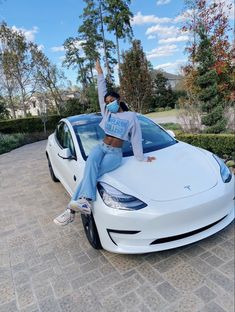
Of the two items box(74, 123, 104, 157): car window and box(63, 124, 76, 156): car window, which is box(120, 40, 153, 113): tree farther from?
box(74, 123, 104, 157): car window

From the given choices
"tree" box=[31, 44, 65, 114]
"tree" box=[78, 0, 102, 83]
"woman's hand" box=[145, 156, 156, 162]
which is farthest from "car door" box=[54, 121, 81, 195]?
"tree" box=[78, 0, 102, 83]

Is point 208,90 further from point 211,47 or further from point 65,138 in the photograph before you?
point 65,138

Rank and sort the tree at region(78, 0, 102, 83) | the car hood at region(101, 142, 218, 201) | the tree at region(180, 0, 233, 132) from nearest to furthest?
the car hood at region(101, 142, 218, 201) < the tree at region(180, 0, 233, 132) < the tree at region(78, 0, 102, 83)

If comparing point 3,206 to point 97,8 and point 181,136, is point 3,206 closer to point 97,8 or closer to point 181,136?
point 181,136

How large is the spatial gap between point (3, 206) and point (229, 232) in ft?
11.5

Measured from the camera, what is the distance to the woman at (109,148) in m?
2.31

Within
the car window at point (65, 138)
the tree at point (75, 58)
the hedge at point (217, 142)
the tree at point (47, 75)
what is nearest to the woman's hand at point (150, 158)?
the car window at point (65, 138)

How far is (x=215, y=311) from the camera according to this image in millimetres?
1686

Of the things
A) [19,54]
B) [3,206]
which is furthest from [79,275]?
[19,54]

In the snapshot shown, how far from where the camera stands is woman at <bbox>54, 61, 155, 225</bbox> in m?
2.31

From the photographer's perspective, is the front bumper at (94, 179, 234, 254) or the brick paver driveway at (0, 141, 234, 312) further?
the front bumper at (94, 179, 234, 254)

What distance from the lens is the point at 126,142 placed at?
2938 mm

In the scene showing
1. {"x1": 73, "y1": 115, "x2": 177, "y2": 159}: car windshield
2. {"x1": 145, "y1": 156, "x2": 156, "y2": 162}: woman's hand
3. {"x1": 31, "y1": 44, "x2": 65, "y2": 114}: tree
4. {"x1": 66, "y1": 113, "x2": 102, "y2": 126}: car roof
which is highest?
{"x1": 31, "y1": 44, "x2": 65, "y2": 114}: tree

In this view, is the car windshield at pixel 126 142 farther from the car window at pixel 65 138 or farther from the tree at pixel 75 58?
the tree at pixel 75 58
